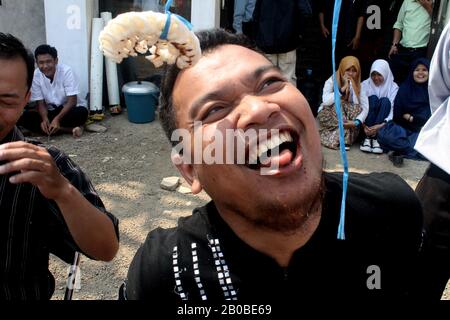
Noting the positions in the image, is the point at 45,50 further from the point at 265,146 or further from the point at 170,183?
the point at 265,146

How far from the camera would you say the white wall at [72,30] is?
6.51 m

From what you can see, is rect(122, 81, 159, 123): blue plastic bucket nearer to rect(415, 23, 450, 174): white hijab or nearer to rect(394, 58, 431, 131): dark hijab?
rect(394, 58, 431, 131): dark hijab

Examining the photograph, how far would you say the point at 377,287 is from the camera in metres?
1.51

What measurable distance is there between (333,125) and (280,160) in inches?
200

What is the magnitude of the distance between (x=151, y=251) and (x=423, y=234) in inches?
37.3

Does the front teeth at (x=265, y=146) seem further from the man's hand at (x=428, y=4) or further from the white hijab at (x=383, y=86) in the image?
the man's hand at (x=428, y=4)

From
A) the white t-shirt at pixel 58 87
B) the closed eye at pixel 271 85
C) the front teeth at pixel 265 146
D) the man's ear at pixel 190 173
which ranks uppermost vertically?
the closed eye at pixel 271 85

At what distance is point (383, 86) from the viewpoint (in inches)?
256

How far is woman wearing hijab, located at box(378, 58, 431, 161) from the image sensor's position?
19.2 ft

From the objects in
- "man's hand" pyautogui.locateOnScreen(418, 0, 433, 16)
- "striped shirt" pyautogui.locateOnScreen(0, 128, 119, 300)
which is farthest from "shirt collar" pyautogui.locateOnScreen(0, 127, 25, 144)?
"man's hand" pyautogui.locateOnScreen(418, 0, 433, 16)

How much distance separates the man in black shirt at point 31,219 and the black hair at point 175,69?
1.28 feet

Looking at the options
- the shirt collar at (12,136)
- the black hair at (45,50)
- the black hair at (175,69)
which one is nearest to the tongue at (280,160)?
the black hair at (175,69)

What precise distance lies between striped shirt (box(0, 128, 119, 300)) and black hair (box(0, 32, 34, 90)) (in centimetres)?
26
